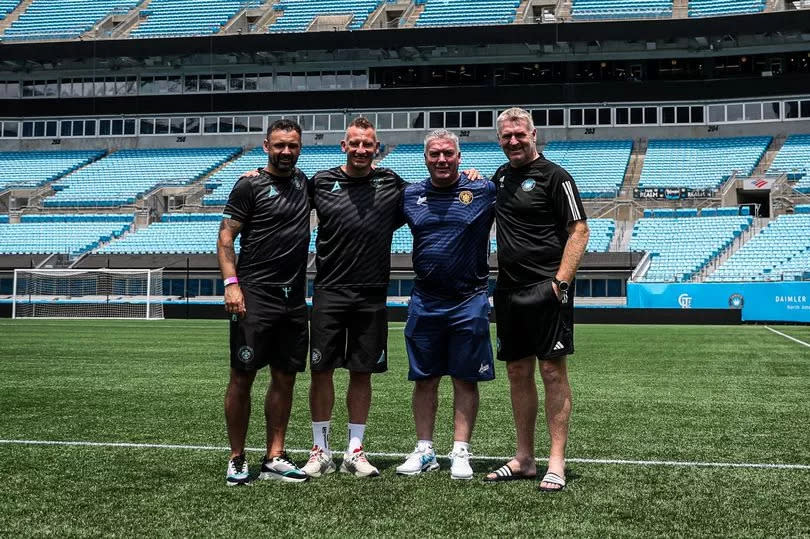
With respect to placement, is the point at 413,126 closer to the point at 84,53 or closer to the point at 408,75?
the point at 408,75

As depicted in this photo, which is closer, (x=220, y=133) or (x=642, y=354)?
(x=642, y=354)

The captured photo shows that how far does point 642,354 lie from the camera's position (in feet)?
54.3

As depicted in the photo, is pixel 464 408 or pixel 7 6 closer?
pixel 464 408

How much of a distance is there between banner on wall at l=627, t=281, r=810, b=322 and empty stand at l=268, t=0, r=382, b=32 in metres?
23.9

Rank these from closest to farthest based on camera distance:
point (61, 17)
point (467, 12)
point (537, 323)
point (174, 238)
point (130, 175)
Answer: point (537, 323)
point (174, 238)
point (130, 175)
point (467, 12)
point (61, 17)

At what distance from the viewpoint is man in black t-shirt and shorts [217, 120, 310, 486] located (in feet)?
18.3

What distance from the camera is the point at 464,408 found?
5.87 metres

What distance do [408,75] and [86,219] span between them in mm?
17512

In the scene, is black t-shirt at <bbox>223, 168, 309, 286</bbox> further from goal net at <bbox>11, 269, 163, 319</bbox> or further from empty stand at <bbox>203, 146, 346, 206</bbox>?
empty stand at <bbox>203, 146, 346, 206</bbox>

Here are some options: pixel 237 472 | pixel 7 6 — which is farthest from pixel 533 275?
pixel 7 6

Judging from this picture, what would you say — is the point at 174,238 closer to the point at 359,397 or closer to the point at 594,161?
the point at 594,161

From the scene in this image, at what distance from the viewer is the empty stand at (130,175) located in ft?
148

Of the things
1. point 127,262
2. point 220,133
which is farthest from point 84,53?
point 127,262

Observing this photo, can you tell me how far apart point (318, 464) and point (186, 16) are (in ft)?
163
